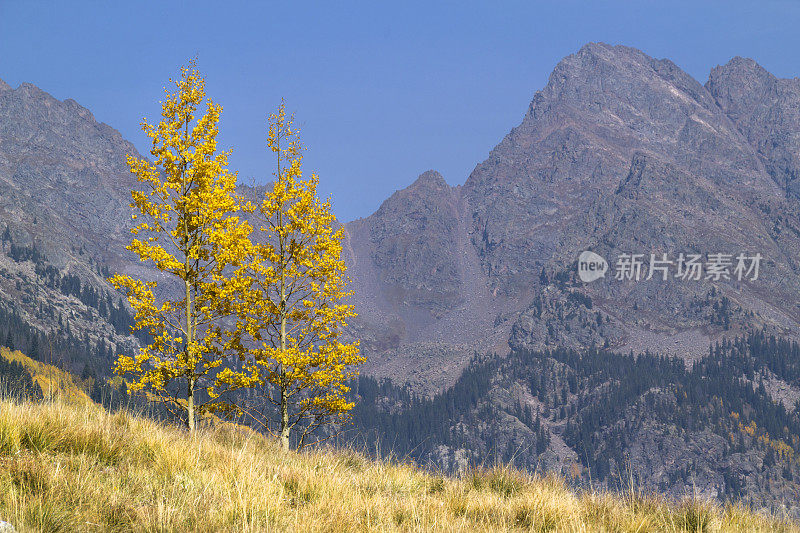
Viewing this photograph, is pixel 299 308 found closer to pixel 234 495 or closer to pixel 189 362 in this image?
pixel 189 362

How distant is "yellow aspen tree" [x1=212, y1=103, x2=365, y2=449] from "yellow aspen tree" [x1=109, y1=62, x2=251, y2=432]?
7.93 feet

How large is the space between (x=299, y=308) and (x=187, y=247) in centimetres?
667

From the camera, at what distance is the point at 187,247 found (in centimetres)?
1980

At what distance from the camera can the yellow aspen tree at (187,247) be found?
1875cm

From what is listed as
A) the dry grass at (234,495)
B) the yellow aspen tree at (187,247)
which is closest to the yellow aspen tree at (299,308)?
the yellow aspen tree at (187,247)

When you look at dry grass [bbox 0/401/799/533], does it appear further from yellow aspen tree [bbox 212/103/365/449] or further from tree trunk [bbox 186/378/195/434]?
yellow aspen tree [bbox 212/103/365/449]

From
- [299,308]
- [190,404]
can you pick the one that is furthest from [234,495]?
[299,308]

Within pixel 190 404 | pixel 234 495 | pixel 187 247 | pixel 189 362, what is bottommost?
pixel 190 404

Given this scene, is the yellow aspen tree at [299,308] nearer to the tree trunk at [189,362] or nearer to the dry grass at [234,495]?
the tree trunk at [189,362]

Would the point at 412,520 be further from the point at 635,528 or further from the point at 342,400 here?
the point at 342,400

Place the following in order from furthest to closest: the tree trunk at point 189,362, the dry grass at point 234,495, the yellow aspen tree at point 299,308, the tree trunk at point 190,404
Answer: the yellow aspen tree at point 299,308, the tree trunk at point 189,362, the tree trunk at point 190,404, the dry grass at point 234,495

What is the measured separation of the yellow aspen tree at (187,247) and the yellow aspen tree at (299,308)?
7.93ft

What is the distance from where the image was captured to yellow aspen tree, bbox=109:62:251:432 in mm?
18750

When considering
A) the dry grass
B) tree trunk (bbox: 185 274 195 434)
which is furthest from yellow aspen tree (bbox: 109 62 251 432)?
the dry grass
